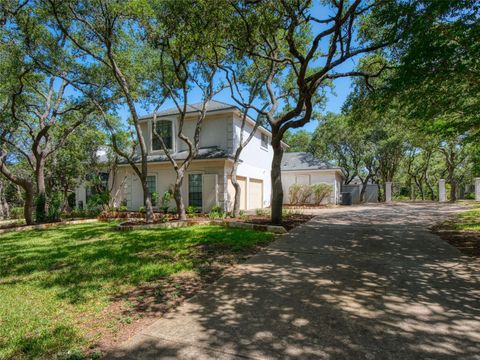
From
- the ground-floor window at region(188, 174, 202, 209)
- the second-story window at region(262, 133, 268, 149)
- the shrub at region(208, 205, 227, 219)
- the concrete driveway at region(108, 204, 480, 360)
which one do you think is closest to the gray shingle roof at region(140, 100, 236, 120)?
the ground-floor window at region(188, 174, 202, 209)

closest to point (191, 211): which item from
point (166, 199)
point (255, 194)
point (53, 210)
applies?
point (166, 199)

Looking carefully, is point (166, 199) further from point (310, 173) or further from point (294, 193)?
point (310, 173)

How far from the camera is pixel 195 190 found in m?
15.1

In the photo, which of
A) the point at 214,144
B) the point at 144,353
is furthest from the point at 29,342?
the point at 214,144

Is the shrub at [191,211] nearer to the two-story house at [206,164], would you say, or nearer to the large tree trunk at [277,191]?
the two-story house at [206,164]

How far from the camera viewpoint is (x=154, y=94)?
43.4 ft

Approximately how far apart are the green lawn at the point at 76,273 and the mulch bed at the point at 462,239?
492 cm

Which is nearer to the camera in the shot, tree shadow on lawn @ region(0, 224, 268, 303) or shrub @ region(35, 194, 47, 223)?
tree shadow on lawn @ region(0, 224, 268, 303)

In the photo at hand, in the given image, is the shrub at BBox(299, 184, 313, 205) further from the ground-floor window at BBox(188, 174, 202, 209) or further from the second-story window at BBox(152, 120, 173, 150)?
the second-story window at BBox(152, 120, 173, 150)

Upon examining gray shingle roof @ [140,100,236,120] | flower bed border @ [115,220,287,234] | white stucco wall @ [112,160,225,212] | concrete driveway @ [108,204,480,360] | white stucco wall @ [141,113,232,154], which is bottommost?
concrete driveway @ [108,204,480,360]

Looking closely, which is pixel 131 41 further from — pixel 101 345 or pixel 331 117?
pixel 331 117

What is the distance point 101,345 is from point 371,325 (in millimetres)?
3011

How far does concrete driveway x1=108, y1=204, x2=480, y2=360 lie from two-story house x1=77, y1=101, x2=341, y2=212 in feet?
29.6

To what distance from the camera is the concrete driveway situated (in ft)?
8.61
